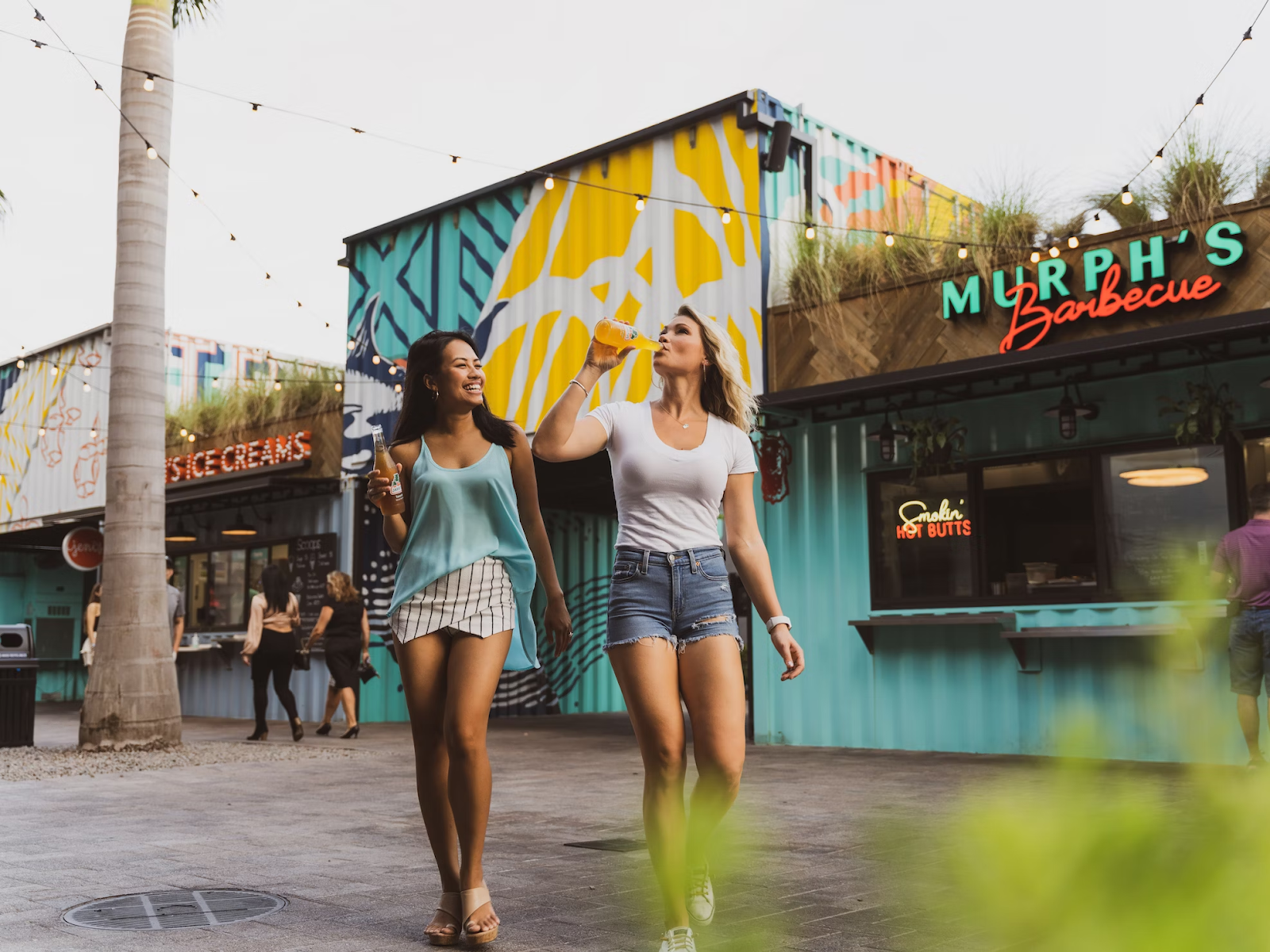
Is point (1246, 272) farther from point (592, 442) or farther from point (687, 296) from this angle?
point (592, 442)

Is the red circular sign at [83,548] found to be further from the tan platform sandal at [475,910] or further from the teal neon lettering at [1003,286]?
the tan platform sandal at [475,910]

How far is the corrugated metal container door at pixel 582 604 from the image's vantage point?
14.8 meters

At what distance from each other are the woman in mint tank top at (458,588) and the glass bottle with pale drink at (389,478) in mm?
13

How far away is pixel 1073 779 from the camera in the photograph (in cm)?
55

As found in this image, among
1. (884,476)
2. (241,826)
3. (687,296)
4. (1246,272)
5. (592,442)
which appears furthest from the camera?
(687,296)

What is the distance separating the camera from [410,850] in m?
5.07

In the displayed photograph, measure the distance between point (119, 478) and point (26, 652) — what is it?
2.26 m

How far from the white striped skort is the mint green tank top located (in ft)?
0.09

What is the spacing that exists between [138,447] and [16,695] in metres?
2.74

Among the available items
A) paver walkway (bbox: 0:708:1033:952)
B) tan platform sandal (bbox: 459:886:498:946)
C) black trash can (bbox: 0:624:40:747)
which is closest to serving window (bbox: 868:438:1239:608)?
paver walkway (bbox: 0:708:1033:952)

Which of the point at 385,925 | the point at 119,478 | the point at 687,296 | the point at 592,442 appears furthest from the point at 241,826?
the point at 687,296

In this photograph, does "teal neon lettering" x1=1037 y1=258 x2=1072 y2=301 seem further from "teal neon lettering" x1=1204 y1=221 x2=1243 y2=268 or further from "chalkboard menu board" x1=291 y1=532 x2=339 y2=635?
"chalkboard menu board" x1=291 y1=532 x2=339 y2=635

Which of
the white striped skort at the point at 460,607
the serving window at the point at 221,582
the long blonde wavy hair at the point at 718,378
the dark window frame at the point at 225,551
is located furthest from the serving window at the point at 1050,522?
the serving window at the point at 221,582

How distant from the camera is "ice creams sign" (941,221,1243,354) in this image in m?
7.87
